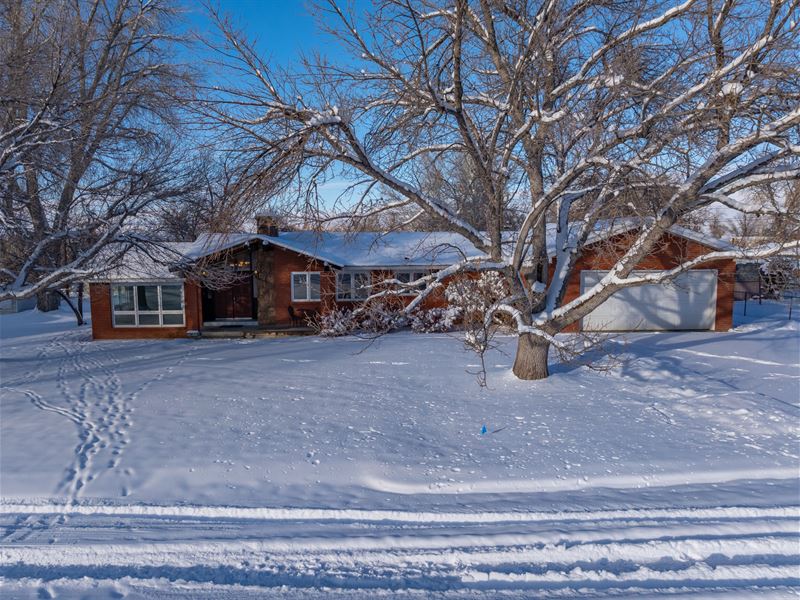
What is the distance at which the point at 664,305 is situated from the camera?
681 inches

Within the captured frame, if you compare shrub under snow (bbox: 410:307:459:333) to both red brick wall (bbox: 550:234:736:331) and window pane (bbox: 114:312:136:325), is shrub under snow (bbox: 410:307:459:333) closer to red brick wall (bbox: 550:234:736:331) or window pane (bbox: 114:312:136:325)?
red brick wall (bbox: 550:234:736:331)

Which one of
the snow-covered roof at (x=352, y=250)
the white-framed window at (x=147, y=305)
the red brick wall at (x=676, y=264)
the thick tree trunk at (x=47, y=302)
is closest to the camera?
the snow-covered roof at (x=352, y=250)

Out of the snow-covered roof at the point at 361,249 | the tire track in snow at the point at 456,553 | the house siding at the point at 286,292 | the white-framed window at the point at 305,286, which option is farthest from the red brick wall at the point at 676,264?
the tire track in snow at the point at 456,553

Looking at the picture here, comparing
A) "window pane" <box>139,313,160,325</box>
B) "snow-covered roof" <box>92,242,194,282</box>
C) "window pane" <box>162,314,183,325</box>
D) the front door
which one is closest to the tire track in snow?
"snow-covered roof" <box>92,242,194,282</box>

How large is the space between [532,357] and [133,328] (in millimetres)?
14695

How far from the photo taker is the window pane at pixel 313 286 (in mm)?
17969

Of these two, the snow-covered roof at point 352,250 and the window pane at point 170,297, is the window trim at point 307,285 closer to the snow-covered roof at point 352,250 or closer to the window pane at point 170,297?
the snow-covered roof at point 352,250

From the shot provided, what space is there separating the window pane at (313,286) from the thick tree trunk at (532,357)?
9844 mm

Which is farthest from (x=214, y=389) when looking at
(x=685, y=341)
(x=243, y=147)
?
(x=685, y=341)

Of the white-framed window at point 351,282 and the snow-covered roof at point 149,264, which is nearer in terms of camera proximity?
the snow-covered roof at point 149,264

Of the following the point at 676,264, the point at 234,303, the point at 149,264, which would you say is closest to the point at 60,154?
the point at 149,264

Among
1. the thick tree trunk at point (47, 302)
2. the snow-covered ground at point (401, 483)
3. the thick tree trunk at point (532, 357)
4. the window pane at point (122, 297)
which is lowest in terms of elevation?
the snow-covered ground at point (401, 483)

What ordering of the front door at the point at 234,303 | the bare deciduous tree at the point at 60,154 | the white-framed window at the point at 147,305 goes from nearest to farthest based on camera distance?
the bare deciduous tree at the point at 60,154, the white-framed window at the point at 147,305, the front door at the point at 234,303

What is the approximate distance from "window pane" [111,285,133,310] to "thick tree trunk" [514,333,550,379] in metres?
14.5
